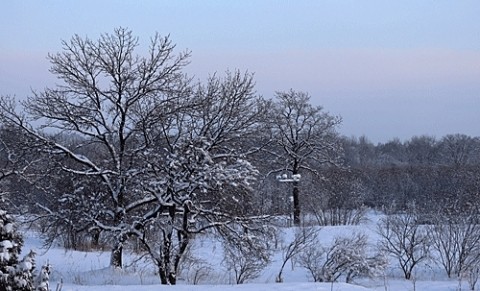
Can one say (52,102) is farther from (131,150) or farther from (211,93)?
(211,93)

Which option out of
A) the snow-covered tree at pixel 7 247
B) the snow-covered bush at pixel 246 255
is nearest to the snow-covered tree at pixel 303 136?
the snow-covered bush at pixel 246 255

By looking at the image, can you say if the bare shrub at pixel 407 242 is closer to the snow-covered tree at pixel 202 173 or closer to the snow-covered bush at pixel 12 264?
the snow-covered tree at pixel 202 173

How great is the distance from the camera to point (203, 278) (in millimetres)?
15055

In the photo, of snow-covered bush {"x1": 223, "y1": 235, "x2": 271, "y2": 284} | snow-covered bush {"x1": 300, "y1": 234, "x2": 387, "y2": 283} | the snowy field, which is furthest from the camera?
snow-covered bush {"x1": 300, "y1": 234, "x2": 387, "y2": 283}

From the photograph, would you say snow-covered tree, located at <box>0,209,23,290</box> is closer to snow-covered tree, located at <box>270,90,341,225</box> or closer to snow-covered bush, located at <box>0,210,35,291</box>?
snow-covered bush, located at <box>0,210,35,291</box>

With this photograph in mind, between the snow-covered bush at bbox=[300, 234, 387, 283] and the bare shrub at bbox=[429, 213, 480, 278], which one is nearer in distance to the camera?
the snow-covered bush at bbox=[300, 234, 387, 283]

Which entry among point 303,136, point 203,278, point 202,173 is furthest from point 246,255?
point 303,136

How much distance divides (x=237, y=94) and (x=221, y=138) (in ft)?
4.23

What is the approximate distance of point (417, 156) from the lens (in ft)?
317

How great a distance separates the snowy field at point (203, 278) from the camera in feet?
33.1

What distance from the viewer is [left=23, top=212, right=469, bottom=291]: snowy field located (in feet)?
33.1

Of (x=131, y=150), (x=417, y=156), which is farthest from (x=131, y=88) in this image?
(x=417, y=156)

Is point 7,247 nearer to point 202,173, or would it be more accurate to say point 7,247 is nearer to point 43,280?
point 43,280

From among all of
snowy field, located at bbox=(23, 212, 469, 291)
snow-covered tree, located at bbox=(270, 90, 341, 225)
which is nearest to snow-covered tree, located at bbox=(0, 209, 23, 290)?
snowy field, located at bbox=(23, 212, 469, 291)
